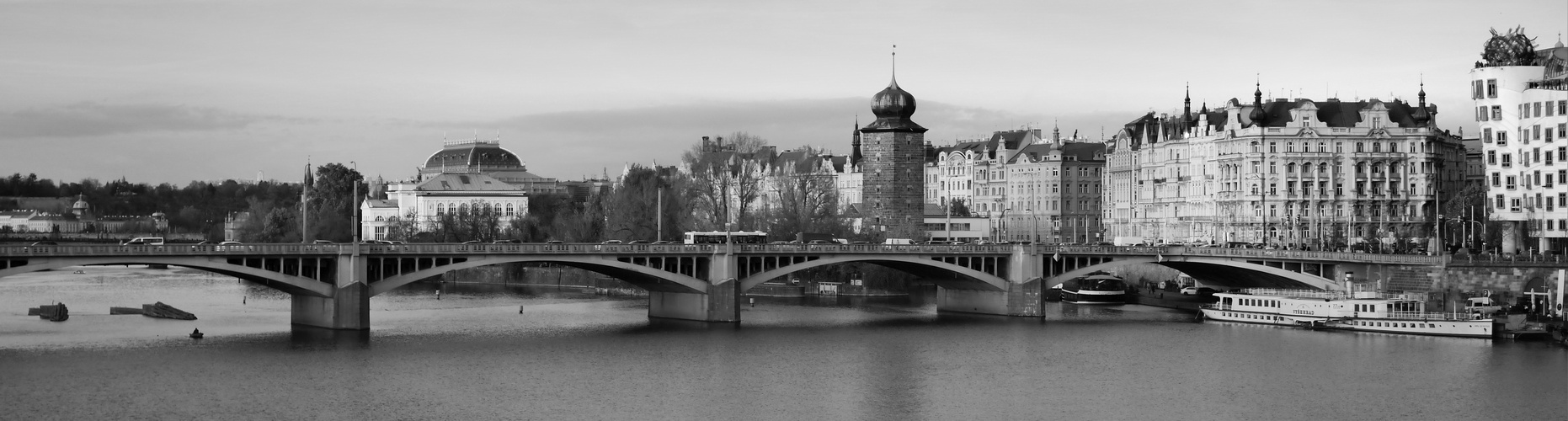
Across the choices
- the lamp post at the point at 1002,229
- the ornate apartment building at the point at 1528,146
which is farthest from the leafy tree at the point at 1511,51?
the lamp post at the point at 1002,229

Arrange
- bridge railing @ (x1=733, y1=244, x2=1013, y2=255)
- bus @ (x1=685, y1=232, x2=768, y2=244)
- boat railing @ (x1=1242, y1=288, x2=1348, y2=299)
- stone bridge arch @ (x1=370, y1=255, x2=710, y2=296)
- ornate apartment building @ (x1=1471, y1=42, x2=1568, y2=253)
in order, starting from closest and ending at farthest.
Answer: stone bridge arch @ (x1=370, y1=255, x2=710, y2=296), boat railing @ (x1=1242, y1=288, x2=1348, y2=299), bridge railing @ (x1=733, y1=244, x2=1013, y2=255), bus @ (x1=685, y1=232, x2=768, y2=244), ornate apartment building @ (x1=1471, y1=42, x2=1568, y2=253)

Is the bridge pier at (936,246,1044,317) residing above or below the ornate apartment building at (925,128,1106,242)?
below

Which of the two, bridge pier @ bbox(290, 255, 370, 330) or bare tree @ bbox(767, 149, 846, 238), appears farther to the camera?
bare tree @ bbox(767, 149, 846, 238)

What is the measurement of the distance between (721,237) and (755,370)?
21.7 m

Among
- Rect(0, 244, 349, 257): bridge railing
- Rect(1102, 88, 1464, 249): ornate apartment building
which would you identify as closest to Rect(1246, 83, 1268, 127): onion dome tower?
Rect(1102, 88, 1464, 249): ornate apartment building

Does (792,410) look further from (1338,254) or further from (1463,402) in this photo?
(1338,254)

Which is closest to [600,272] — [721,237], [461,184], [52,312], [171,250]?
[721,237]

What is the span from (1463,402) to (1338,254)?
32664mm

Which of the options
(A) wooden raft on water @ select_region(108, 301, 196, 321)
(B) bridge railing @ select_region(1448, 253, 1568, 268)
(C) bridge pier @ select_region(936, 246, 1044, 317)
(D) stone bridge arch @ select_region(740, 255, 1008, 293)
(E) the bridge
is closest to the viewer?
(E) the bridge

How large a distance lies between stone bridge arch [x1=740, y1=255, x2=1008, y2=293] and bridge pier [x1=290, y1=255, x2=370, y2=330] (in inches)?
679

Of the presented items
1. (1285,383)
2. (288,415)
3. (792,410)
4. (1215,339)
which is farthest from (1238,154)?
(288,415)

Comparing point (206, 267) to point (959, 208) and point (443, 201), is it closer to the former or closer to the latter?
point (959, 208)

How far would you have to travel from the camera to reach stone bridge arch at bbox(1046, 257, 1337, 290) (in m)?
89.9

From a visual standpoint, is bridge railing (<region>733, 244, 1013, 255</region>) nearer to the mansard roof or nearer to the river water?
the river water
